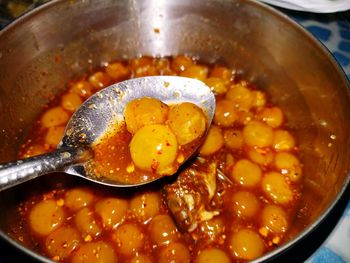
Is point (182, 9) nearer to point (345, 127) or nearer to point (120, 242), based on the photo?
point (345, 127)

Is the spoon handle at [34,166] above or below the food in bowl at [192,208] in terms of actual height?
above

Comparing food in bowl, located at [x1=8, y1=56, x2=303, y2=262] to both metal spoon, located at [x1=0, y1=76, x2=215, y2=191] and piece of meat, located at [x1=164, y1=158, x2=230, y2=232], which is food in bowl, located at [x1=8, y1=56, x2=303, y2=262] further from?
metal spoon, located at [x1=0, y1=76, x2=215, y2=191]

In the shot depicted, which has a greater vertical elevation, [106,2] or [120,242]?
[106,2]

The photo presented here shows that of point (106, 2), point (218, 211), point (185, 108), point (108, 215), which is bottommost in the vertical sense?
point (218, 211)

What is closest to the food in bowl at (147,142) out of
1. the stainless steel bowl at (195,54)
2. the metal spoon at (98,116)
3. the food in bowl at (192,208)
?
the metal spoon at (98,116)

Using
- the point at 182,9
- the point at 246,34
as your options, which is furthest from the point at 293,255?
the point at 182,9

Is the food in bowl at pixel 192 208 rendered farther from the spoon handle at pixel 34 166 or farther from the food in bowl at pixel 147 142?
the spoon handle at pixel 34 166

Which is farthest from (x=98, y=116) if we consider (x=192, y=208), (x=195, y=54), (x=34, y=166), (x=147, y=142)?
(x=195, y=54)

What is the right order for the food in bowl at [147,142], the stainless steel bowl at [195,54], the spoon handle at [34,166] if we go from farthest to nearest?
the stainless steel bowl at [195,54]
the food in bowl at [147,142]
the spoon handle at [34,166]
